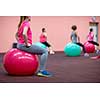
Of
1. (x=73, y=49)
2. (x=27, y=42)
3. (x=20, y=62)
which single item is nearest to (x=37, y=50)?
(x=27, y=42)

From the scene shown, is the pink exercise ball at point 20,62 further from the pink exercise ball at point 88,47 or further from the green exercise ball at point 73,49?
the pink exercise ball at point 88,47

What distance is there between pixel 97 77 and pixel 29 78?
44.7 inches

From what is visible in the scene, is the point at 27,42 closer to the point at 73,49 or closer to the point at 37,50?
the point at 37,50

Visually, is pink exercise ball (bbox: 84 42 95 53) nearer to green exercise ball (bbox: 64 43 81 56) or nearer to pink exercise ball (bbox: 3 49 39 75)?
green exercise ball (bbox: 64 43 81 56)

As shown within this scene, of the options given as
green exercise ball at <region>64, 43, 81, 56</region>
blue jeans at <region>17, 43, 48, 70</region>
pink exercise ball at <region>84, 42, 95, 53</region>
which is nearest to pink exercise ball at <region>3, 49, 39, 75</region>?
blue jeans at <region>17, 43, 48, 70</region>

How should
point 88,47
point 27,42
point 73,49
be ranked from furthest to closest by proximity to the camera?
point 88,47, point 73,49, point 27,42

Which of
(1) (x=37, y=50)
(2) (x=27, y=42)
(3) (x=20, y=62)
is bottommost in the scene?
(3) (x=20, y=62)

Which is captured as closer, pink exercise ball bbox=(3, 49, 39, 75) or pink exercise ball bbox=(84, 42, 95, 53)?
pink exercise ball bbox=(3, 49, 39, 75)

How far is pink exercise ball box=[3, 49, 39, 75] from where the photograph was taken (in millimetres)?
4316

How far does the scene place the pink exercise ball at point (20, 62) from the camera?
4316 millimetres

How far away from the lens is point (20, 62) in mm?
4312

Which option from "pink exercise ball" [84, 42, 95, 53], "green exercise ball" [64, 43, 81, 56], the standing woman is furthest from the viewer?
"pink exercise ball" [84, 42, 95, 53]

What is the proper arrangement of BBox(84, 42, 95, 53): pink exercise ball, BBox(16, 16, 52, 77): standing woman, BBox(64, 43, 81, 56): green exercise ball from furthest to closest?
BBox(84, 42, 95, 53): pink exercise ball → BBox(64, 43, 81, 56): green exercise ball → BBox(16, 16, 52, 77): standing woman
